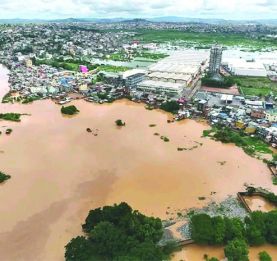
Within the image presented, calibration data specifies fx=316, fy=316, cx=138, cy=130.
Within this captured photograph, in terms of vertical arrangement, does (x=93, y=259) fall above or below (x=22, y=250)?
above

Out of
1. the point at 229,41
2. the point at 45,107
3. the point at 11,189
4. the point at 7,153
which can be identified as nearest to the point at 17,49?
the point at 45,107

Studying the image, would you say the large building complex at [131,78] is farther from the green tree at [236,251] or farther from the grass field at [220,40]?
the grass field at [220,40]

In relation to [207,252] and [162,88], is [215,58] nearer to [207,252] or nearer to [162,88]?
[162,88]

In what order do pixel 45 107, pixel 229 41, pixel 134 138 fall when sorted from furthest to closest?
1. pixel 229 41
2. pixel 45 107
3. pixel 134 138

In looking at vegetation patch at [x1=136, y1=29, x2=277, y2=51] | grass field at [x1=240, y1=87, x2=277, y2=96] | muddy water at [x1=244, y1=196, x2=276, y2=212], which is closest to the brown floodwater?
muddy water at [x1=244, y1=196, x2=276, y2=212]

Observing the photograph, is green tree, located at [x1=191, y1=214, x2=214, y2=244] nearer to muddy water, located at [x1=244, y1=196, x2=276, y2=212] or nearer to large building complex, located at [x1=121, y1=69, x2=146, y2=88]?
muddy water, located at [x1=244, y1=196, x2=276, y2=212]

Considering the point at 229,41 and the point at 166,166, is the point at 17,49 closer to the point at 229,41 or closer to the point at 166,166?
the point at 166,166

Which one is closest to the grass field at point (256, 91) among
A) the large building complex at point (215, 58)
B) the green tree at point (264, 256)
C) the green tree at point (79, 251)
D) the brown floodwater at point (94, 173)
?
the large building complex at point (215, 58)
